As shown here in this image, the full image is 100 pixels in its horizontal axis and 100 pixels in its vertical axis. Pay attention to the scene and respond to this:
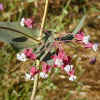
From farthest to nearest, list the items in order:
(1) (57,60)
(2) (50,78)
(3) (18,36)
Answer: (2) (50,78), (3) (18,36), (1) (57,60)

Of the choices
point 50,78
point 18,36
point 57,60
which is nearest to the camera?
point 57,60

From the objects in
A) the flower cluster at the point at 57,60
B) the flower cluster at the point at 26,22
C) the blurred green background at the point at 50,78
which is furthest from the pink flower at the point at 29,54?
the blurred green background at the point at 50,78

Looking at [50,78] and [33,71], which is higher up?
[33,71]

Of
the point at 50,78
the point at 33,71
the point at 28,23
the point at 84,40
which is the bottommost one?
the point at 50,78

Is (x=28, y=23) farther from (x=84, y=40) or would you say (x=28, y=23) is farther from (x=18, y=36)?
(x=84, y=40)

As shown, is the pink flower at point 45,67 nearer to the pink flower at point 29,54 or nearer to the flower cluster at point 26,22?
the pink flower at point 29,54

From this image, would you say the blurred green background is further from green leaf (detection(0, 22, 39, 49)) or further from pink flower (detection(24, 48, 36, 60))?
pink flower (detection(24, 48, 36, 60))

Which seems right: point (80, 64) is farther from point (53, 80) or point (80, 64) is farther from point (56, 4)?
point (56, 4)

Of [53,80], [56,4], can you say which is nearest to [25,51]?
[53,80]

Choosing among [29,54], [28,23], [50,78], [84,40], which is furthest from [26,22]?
[50,78]
